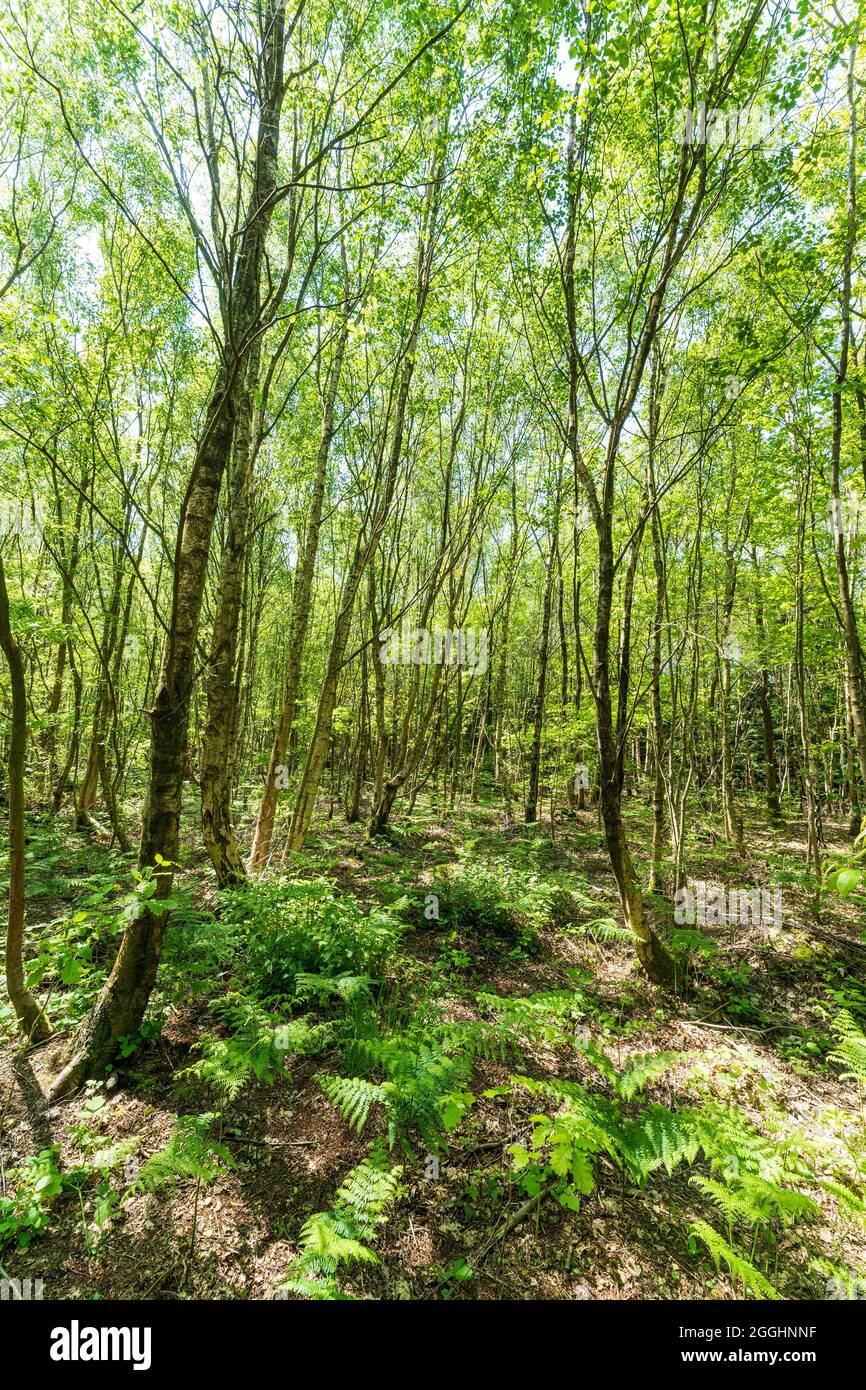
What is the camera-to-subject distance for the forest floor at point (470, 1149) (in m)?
2.26

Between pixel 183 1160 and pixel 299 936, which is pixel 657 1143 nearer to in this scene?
pixel 183 1160

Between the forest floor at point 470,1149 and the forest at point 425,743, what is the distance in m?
0.02

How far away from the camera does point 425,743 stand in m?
10.7

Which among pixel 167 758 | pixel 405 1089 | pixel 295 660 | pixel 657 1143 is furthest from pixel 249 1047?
pixel 295 660

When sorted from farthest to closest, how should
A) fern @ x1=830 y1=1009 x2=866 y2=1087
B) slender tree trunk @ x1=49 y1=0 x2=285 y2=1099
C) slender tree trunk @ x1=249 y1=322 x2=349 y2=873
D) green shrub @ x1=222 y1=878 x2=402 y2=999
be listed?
slender tree trunk @ x1=249 y1=322 x2=349 y2=873 < green shrub @ x1=222 y1=878 x2=402 y2=999 < fern @ x1=830 y1=1009 x2=866 y2=1087 < slender tree trunk @ x1=49 y1=0 x2=285 y2=1099

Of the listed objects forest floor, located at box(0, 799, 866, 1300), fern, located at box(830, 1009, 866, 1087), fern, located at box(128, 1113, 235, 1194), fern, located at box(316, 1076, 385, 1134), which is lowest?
forest floor, located at box(0, 799, 866, 1300)

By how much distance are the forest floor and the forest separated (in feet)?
0.08

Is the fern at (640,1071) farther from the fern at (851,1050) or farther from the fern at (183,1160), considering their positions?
the fern at (183,1160)

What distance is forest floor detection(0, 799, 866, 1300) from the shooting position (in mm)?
2260

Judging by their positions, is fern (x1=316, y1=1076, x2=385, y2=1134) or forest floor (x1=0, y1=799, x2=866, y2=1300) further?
fern (x1=316, y1=1076, x2=385, y2=1134)

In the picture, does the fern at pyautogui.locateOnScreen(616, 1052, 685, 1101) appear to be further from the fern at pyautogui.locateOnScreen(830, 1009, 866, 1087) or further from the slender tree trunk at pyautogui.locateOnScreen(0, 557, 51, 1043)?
the slender tree trunk at pyautogui.locateOnScreen(0, 557, 51, 1043)

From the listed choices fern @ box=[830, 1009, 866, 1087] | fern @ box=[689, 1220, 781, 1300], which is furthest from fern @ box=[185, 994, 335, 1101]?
fern @ box=[830, 1009, 866, 1087]

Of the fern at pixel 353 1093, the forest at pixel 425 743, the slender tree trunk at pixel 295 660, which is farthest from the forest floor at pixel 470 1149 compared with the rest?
the slender tree trunk at pixel 295 660
